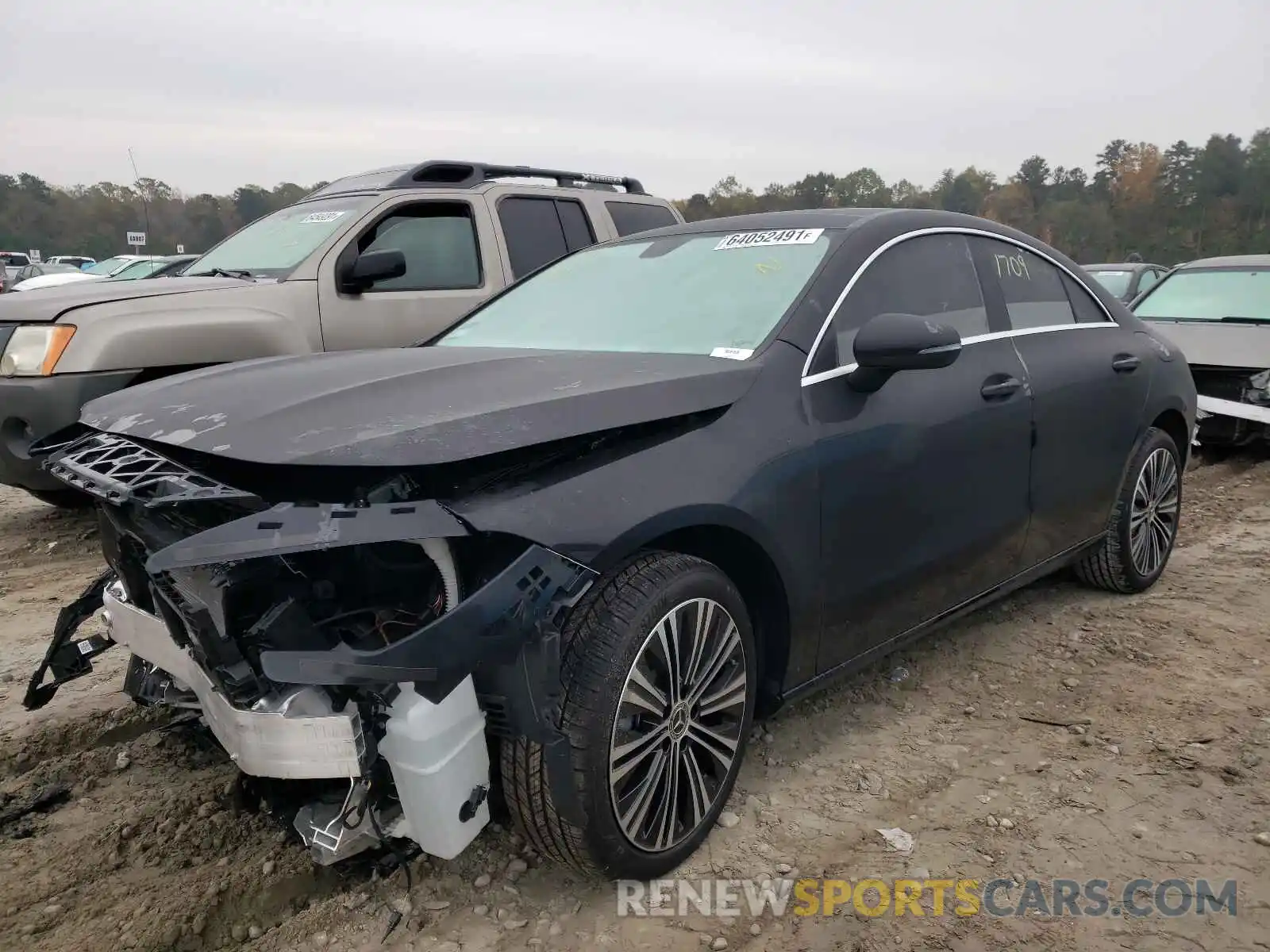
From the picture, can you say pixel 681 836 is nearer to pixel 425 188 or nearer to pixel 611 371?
pixel 611 371

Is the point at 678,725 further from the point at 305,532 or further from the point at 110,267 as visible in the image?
the point at 110,267

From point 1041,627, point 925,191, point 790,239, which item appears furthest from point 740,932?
point 925,191

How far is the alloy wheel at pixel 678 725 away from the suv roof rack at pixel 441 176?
464cm

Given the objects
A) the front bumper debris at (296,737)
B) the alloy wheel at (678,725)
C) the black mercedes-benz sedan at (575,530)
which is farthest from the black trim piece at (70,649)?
the alloy wheel at (678,725)

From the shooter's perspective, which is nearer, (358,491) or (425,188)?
(358,491)

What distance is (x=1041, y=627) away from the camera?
3.93 metres

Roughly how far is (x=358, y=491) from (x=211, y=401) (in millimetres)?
630

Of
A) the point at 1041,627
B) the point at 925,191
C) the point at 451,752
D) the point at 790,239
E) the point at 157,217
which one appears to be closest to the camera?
the point at 451,752

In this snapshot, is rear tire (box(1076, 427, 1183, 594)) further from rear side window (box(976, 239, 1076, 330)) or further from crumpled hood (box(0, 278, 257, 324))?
crumpled hood (box(0, 278, 257, 324))

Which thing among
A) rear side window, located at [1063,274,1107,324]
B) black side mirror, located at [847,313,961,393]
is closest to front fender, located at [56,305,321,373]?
black side mirror, located at [847,313,961,393]

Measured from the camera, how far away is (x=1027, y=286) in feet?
11.9

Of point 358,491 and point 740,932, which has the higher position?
point 358,491

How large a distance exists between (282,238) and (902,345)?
4591 millimetres

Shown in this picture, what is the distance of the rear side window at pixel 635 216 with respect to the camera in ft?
22.4
